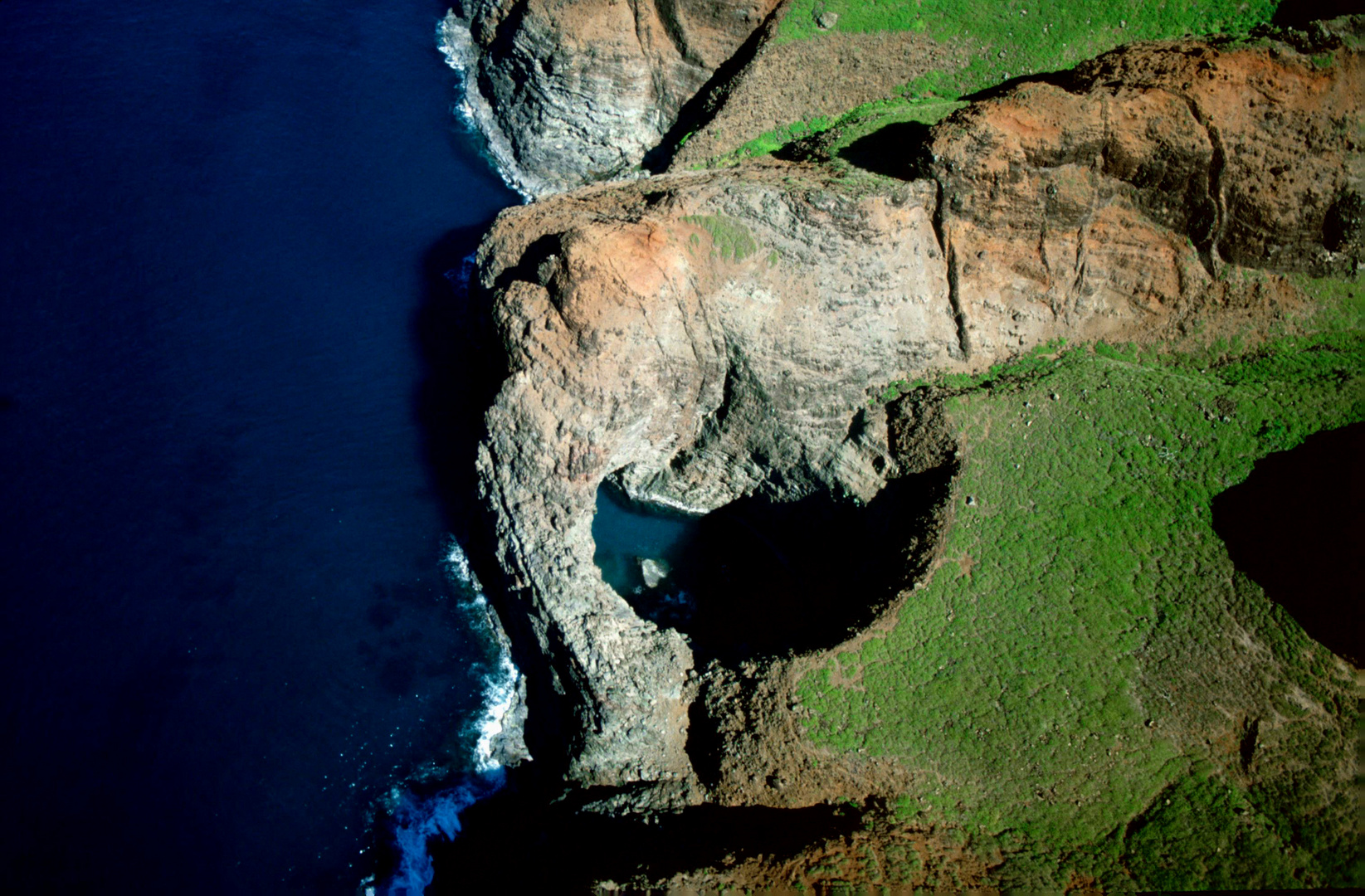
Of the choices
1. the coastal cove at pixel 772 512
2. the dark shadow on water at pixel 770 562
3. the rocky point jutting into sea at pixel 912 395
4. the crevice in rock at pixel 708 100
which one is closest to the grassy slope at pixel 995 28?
the coastal cove at pixel 772 512

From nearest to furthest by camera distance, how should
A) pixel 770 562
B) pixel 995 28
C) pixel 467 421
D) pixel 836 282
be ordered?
pixel 836 282
pixel 770 562
pixel 467 421
pixel 995 28

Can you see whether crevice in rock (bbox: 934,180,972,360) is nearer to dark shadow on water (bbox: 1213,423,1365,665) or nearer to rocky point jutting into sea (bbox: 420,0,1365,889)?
rocky point jutting into sea (bbox: 420,0,1365,889)

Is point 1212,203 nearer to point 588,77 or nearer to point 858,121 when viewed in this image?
point 858,121

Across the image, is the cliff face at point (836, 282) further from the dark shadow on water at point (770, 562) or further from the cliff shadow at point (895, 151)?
the dark shadow on water at point (770, 562)

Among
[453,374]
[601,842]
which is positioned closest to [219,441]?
[453,374]

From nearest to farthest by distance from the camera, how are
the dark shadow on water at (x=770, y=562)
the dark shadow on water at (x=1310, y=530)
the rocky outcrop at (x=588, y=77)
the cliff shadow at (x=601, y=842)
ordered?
the cliff shadow at (x=601, y=842) → the dark shadow on water at (x=1310, y=530) → the dark shadow on water at (x=770, y=562) → the rocky outcrop at (x=588, y=77)

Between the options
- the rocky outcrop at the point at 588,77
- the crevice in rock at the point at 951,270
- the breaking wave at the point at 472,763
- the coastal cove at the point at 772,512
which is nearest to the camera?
the coastal cove at the point at 772,512
